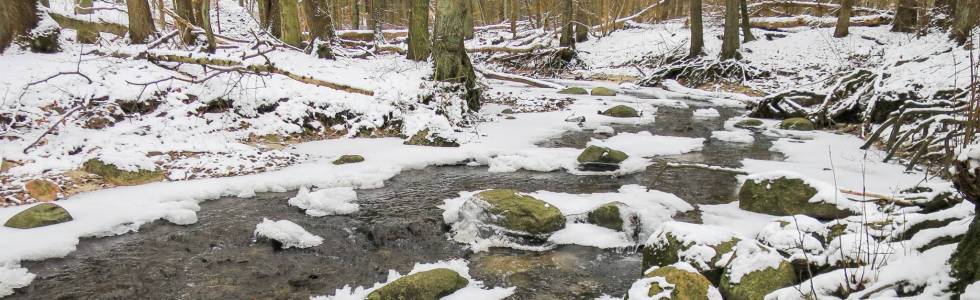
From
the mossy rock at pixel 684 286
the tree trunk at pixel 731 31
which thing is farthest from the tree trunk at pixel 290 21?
the tree trunk at pixel 731 31

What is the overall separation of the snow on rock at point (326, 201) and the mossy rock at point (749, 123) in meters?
8.48

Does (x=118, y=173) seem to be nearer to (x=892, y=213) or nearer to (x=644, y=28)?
(x=892, y=213)

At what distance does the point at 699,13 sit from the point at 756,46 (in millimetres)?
2724

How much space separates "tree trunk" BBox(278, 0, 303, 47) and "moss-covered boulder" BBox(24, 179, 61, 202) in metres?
7.80

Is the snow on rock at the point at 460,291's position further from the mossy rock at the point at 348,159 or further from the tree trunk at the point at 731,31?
the tree trunk at the point at 731,31

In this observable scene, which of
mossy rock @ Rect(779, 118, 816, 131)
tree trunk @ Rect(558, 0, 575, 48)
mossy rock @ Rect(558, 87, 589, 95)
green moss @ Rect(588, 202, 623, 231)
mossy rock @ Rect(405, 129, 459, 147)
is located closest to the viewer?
green moss @ Rect(588, 202, 623, 231)

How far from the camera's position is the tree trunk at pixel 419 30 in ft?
42.4

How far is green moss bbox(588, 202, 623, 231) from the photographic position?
215 inches

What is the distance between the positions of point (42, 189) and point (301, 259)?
346 cm

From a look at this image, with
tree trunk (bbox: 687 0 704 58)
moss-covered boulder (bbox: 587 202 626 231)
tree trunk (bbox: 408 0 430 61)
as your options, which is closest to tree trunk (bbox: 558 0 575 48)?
tree trunk (bbox: 687 0 704 58)

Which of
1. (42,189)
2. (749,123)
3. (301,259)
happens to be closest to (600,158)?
(301,259)

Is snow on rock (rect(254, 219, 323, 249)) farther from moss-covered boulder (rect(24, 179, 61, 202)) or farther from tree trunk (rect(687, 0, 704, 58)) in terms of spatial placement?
tree trunk (rect(687, 0, 704, 58))

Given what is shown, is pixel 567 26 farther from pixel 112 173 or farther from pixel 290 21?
pixel 112 173

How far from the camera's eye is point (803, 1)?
23250 millimetres
